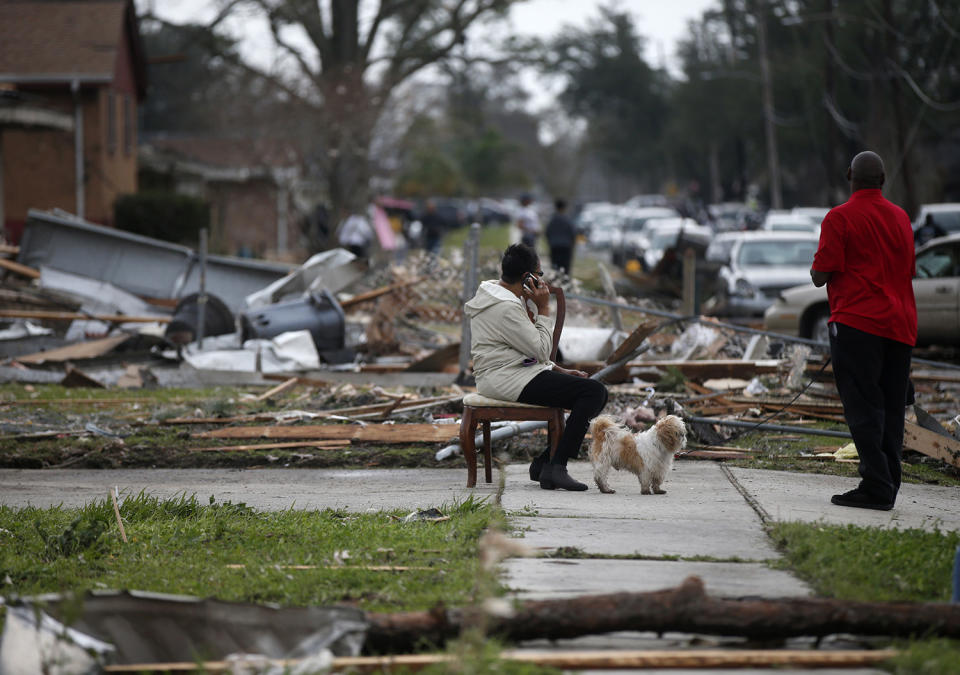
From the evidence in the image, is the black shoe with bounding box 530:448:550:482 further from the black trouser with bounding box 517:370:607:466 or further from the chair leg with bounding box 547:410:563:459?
the black trouser with bounding box 517:370:607:466

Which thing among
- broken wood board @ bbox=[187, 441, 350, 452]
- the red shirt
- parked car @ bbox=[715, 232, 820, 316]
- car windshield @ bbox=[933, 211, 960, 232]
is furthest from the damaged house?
the red shirt

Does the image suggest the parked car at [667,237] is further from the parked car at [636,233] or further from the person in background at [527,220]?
the person in background at [527,220]

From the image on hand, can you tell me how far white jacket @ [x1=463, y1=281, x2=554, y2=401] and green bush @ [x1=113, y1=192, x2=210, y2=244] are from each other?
25.5 m

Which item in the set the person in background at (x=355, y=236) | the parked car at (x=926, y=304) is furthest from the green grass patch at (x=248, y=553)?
the person in background at (x=355, y=236)

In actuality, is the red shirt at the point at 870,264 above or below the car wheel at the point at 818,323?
above

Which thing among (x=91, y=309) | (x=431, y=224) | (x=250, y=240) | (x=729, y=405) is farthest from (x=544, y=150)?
(x=729, y=405)

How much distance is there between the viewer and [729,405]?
36.4 ft

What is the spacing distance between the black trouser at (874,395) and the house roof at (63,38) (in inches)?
1124

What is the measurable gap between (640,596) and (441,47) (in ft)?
127

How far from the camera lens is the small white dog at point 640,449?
24.6 feet

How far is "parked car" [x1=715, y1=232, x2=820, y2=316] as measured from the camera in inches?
815

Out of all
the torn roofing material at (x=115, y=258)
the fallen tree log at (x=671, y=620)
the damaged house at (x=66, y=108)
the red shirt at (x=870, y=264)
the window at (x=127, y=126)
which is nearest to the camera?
the fallen tree log at (x=671, y=620)

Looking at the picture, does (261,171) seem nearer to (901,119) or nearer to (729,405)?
(901,119)

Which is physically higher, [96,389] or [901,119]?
[901,119]
